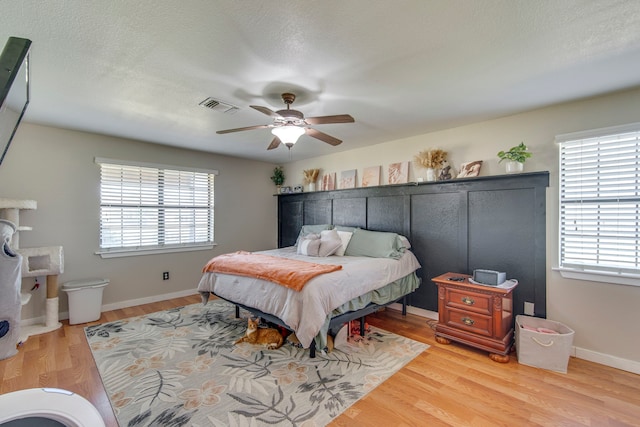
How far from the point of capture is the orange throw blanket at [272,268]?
8.36ft

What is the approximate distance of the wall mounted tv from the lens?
59 cm

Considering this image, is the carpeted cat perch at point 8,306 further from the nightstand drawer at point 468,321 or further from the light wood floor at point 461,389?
the nightstand drawer at point 468,321

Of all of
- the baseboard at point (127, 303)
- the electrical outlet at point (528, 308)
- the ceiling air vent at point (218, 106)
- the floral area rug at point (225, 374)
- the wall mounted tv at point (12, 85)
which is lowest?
the floral area rug at point (225, 374)

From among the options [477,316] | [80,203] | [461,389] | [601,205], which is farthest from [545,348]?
[80,203]

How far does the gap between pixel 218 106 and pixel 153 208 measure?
7.92 feet

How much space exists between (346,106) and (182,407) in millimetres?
2843

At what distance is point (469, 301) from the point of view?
9.19ft

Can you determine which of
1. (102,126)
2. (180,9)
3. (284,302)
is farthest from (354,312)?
(102,126)

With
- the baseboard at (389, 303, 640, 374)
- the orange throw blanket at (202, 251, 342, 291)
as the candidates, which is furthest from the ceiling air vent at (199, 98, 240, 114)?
the baseboard at (389, 303, 640, 374)

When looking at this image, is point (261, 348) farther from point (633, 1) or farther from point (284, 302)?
point (633, 1)

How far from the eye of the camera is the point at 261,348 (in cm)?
281

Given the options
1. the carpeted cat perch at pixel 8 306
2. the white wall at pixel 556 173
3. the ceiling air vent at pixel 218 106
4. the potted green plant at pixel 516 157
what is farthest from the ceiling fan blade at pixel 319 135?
the carpeted cat perch at pixel 8 306

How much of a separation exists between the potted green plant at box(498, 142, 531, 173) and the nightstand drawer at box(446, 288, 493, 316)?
4.46 feet

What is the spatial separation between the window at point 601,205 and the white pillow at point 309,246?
2650mm
